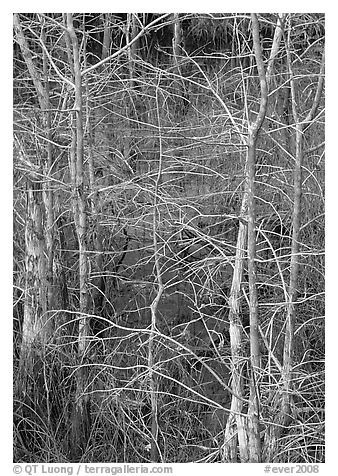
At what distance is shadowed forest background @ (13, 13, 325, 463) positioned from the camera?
128 inches

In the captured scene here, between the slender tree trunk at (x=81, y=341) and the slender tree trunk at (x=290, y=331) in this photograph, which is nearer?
the slender tree trunk at (x=290, y=331)

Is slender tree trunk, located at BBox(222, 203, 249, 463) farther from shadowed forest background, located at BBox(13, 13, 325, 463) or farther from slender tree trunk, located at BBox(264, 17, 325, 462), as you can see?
slender tree trunk, located at BBox(264, 17, 325, 462)

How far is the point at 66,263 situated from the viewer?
12.7 ft

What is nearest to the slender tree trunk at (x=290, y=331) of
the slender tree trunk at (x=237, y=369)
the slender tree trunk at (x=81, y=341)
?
the slender tree trunk at (x=237, y=369)

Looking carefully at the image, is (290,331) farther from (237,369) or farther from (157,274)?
Answer: (157,274)

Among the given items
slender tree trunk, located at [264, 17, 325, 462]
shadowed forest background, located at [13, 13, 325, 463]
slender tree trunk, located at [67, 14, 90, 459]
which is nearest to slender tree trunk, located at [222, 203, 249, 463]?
shadowed forest background, located at [13, 13, 325, 463]

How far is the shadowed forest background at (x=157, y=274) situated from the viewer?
3.24 metres

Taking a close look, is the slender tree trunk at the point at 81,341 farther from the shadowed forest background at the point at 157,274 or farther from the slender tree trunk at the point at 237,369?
the slender tree trunk at the point at 237,369

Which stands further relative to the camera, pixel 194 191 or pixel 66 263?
pixel 194 191

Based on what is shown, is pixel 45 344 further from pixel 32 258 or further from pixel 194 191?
pixel 194 191

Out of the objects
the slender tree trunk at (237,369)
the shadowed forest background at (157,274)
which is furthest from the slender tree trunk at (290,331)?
the slender tree trunk at (237,369)

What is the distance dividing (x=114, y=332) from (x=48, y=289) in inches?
20.9

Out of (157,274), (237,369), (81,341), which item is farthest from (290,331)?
(81,341)
